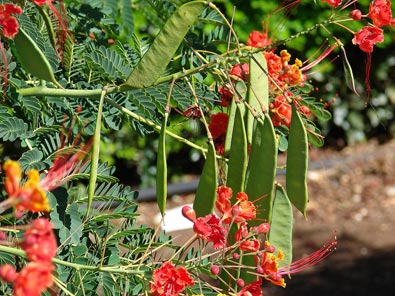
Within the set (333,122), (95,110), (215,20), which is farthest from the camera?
(333,122)

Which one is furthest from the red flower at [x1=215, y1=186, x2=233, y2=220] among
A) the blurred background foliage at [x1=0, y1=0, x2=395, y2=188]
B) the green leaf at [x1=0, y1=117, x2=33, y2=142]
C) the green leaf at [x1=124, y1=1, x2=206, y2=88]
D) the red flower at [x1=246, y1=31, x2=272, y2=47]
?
the blurred background foliage at [x1=0, y1=0, x2=395, y2=188]

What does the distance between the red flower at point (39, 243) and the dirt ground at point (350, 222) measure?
3680 millimetres

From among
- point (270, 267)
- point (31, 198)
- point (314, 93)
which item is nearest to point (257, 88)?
point (270, 267)

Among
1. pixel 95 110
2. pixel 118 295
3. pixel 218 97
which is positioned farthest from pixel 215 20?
pixel 118 295

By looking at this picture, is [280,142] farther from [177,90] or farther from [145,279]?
[145,279]

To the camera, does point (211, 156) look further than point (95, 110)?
No

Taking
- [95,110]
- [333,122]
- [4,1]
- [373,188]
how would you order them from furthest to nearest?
[333,122] < [373,188] < [95,110] < [4,1]

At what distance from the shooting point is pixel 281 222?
69.0 inches

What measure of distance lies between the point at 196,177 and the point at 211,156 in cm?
522

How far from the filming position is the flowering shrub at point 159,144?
1.56 m

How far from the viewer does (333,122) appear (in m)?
7.45

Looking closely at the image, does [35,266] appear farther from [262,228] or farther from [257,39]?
[257,39]

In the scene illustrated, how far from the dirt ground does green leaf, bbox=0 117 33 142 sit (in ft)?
10.1

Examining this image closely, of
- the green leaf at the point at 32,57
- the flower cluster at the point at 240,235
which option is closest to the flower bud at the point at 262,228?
the flower cluster at the point at 240,235
